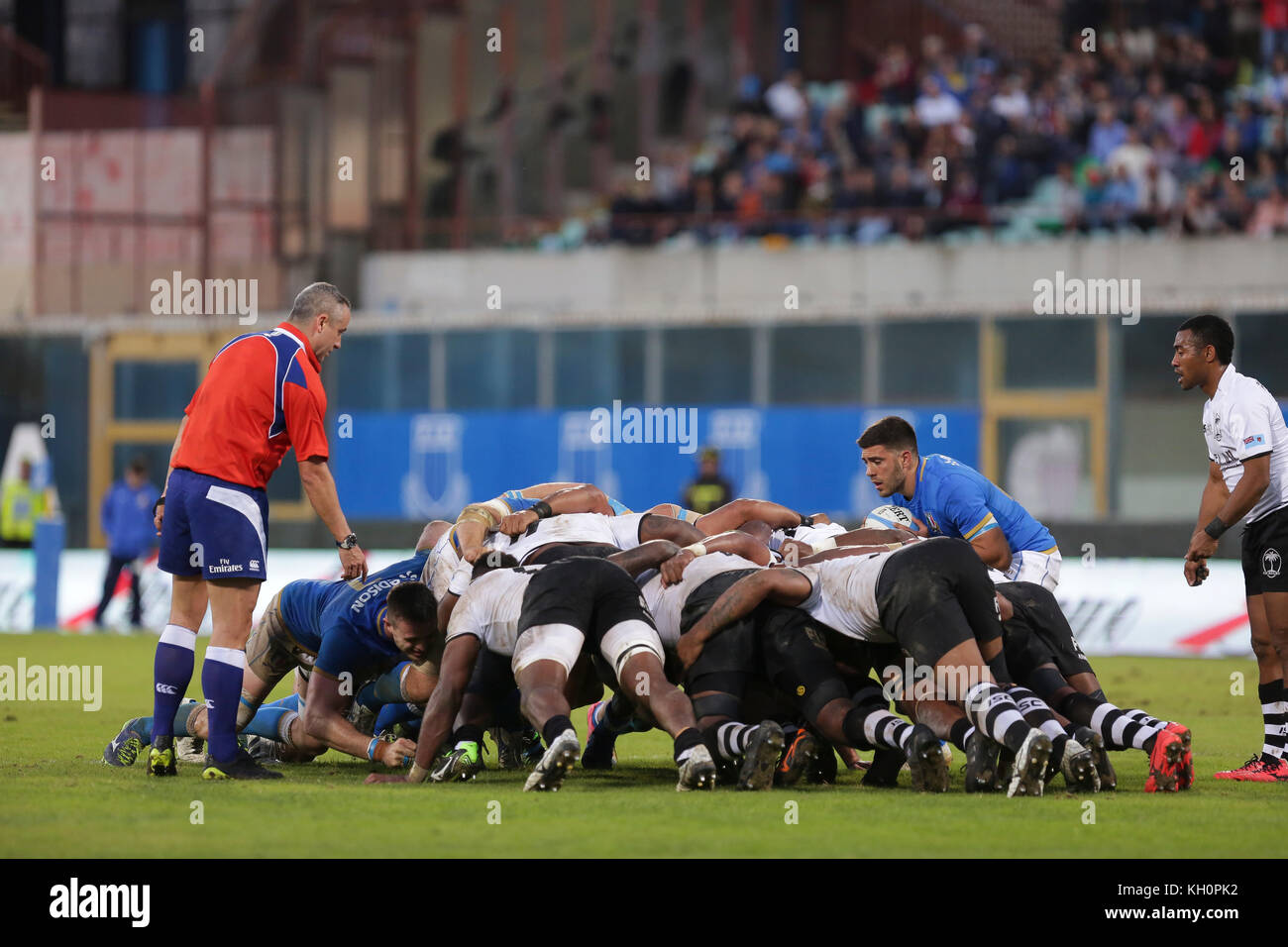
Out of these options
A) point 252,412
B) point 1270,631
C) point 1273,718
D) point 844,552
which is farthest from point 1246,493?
point 252,412

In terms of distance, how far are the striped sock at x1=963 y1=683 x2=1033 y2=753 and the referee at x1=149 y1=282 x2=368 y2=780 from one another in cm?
325

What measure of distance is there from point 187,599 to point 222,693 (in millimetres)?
587

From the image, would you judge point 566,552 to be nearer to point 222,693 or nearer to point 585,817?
point 222,693

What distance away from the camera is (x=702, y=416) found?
2692cm

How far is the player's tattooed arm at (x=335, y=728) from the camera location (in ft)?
33.0

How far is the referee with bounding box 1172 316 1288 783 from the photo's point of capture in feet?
32.9

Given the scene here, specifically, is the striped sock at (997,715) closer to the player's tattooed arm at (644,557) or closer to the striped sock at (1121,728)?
the striped sock at (1121,728)

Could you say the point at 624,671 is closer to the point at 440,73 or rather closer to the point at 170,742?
the point at 170,742

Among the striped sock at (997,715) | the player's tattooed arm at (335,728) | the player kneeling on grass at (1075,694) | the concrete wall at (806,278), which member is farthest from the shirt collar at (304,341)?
the concrete wall at (806,278)

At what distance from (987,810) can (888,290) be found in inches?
756

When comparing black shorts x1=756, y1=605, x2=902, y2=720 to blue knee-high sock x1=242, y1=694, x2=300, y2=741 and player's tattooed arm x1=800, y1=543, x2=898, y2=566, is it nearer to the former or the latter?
player's tattooed arm x1=800, y1=543, x2=898, y2=566

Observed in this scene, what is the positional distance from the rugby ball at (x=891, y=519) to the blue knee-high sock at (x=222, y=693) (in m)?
4.14

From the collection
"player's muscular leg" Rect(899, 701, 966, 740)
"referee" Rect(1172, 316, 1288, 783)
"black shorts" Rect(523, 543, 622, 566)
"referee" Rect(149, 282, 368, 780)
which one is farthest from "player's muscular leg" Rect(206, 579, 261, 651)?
"referee" Rect(1172, 316, 1288, 783)
